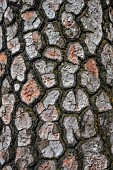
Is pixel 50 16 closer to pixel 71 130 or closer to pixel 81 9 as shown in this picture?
pixel 81 9

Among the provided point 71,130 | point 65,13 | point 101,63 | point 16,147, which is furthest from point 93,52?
point 16,147

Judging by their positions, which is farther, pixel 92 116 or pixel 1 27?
pixel 1 27

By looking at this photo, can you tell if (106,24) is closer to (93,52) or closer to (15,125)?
(93,52)

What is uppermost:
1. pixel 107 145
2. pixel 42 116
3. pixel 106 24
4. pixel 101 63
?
pixel 106 24

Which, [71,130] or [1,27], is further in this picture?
[1,27]

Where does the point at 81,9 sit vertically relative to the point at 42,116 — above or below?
above

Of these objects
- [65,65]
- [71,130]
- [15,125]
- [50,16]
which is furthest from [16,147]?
[50,16]
